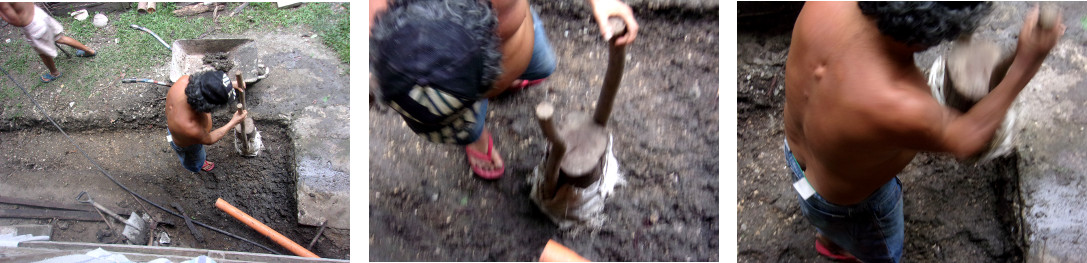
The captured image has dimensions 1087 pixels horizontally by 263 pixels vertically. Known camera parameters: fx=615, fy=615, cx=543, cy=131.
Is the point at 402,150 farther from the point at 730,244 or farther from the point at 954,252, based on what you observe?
the point at 954,252

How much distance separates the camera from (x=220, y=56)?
2908 mm

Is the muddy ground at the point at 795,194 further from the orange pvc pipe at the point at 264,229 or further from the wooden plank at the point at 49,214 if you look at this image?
the wooden plank at the point at 49,214

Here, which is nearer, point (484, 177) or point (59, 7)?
point (484, 177)

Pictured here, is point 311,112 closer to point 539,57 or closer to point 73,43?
point 73,43

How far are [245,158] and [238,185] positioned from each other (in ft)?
0.44

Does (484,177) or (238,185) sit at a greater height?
(484,177)

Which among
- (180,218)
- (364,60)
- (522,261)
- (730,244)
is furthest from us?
(180,218)

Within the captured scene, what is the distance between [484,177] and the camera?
2.08 m

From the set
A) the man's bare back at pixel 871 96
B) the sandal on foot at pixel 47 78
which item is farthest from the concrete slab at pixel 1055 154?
the sandal on foot at pixel 47 78

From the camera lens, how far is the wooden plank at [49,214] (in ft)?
8.95

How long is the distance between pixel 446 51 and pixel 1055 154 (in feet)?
6.37

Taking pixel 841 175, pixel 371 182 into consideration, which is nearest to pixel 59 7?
pixel 371 182

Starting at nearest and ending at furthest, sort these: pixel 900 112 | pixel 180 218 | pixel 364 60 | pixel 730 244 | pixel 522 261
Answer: pixel 900 112 < pixel 364 60 < pixel 730 244 < pixel 522 261 < pixel 180 218

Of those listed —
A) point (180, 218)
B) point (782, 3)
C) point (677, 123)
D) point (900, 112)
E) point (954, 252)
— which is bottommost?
point (180, 218)
